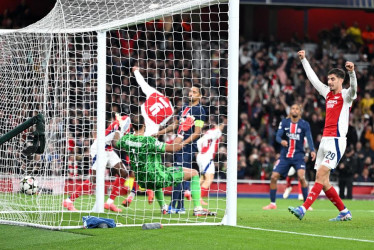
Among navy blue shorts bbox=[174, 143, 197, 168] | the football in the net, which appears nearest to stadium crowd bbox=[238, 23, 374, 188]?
navy blue shorts bbox=[174, 143, 197, 168]

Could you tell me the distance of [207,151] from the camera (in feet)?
54.6

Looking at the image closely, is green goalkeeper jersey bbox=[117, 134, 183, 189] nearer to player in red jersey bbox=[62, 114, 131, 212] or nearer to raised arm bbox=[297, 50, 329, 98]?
player in red jersey bbox=[62, 114, 131, 212]

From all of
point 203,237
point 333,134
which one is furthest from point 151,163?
point 203,237

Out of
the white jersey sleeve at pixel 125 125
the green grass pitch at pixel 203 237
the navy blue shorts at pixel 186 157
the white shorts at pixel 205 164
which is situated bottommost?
the green grass pitch at pixel 203 237

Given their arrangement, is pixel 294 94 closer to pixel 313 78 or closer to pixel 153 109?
pixel 153 109

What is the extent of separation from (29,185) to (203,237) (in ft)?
13.1

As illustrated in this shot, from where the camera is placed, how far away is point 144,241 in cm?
823

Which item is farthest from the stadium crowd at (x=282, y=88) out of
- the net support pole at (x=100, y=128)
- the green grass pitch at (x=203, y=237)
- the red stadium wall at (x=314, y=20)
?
the green grass pitch at (x=203, y=237)

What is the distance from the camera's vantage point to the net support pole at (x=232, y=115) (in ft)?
32.7

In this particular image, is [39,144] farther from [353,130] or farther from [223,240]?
[353,130]

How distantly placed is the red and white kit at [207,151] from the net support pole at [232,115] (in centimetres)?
585

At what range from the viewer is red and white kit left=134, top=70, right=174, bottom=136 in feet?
39.4

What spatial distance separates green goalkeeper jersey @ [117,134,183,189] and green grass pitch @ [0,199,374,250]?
1.39 meters

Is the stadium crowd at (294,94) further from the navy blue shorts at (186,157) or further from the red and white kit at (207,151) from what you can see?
the navy blue shorts at (186,157)
